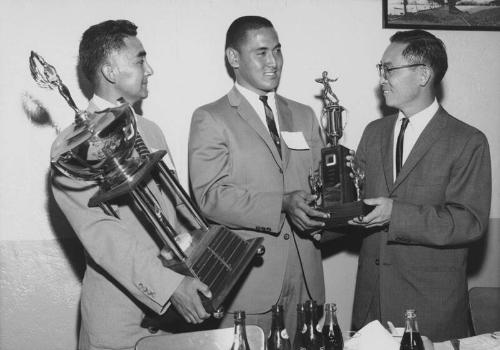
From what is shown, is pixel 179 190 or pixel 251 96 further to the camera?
pixel 251 96

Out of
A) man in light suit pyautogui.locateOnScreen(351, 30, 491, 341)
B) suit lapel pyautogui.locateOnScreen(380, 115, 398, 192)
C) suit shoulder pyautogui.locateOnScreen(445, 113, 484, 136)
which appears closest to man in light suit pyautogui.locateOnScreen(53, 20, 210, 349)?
man in light suit pyautogui.locateOnScreen(351, 30, 491, 341)

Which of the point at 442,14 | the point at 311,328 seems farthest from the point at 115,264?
the point at 442,14

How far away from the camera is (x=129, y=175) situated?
180cm

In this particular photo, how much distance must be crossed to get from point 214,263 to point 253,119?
1062 mm

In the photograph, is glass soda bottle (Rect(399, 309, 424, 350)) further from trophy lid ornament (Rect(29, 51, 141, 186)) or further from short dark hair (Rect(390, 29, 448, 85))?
short dark hair (Rect(390, 29, 448, 85))

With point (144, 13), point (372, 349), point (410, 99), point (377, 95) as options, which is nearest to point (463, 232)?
point (410, 99)

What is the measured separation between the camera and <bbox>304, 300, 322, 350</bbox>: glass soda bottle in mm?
1754

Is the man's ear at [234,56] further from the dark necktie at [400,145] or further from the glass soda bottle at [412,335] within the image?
the glass soda bottle at [412,335]

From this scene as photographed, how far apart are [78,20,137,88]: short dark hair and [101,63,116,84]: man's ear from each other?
2 centimetres

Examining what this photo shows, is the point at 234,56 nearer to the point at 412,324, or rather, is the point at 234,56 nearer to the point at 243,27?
the point at 243,27

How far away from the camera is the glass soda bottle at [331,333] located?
1749 millimetres

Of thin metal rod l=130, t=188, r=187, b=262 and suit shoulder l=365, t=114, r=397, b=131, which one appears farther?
suit shoulder l=365, t=114, r=397, b=131

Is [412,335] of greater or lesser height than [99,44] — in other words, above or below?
below

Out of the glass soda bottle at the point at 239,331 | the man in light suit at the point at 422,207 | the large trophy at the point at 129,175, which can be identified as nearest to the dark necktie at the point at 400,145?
the man in light suit at the point at 422,207
